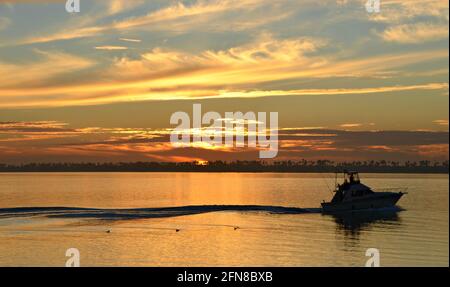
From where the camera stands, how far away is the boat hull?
79438 millimetres

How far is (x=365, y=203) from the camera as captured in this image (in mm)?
80812
